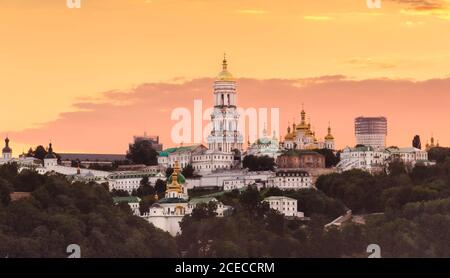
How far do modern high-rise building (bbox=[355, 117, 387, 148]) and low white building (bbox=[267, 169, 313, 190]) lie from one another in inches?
156

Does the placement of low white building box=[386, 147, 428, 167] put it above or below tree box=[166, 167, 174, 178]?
above

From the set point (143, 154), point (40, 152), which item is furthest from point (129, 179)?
point (40, 152)

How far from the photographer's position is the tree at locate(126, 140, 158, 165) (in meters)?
53.9

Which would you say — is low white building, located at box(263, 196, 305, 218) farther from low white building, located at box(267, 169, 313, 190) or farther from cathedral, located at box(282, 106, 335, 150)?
cathedral, located at box(282, 106, 335, 150)

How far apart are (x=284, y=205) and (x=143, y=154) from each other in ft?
45.3

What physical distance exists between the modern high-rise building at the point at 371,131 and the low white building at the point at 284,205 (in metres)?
7.87

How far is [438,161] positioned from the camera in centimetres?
4841

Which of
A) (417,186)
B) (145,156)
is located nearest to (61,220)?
(417,186)

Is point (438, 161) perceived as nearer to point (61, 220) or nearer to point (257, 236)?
point (257, 236)

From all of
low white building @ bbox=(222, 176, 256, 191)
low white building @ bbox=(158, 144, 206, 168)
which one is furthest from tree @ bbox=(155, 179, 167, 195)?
low white building @ bbox=(158, 144, 206, 168)

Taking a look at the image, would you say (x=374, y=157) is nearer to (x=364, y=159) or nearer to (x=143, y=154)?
(x=364, y=159)

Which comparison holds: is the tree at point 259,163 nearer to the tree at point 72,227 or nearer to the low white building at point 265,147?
the low white building at point 265,147

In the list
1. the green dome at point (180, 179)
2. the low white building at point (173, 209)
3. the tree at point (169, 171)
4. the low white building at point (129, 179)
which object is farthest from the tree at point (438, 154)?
the low white building at point (173, 209)
